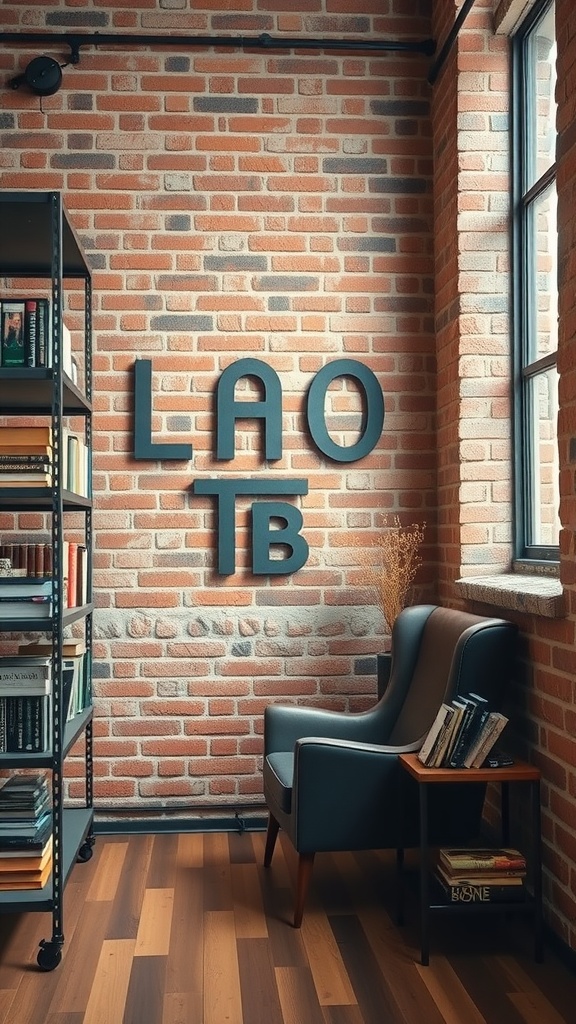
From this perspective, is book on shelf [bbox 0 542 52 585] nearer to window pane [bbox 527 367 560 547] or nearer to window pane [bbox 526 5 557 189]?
window pane [bbox 527 367 560 547]

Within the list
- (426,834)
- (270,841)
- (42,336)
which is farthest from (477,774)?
(42,336)

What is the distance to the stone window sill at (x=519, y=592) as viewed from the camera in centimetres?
282

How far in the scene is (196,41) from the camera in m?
4.14

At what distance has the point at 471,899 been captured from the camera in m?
2.86

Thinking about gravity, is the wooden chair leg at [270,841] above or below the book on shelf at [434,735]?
below

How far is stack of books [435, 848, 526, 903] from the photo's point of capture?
2.86 metres

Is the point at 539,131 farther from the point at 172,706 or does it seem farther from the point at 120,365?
the point at 172,706

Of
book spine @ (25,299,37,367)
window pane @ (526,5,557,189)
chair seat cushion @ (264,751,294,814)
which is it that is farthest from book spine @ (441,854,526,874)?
window pane @ (526,5,557,189)

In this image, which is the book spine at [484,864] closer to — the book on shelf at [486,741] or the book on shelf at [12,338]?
the book on shelf at [486,741]

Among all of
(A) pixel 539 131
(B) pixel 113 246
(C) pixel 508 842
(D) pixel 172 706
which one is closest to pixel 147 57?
(B) pixel 113 246

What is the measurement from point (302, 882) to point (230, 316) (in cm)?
227

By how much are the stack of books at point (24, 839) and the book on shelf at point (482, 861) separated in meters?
1.17

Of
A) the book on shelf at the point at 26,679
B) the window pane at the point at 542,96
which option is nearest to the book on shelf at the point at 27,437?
the book on shelf at the point at 26,679

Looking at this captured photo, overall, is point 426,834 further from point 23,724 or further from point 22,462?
point 22,462
